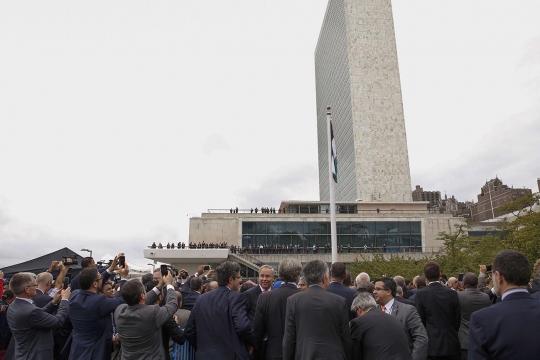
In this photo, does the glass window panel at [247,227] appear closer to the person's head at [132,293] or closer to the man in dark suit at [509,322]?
the person's head at [132,293]

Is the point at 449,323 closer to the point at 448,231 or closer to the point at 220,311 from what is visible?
the point at 220,311

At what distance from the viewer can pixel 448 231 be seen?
5719cm

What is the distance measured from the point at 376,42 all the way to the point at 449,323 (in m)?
84.8

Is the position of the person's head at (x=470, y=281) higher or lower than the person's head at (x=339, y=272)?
lower

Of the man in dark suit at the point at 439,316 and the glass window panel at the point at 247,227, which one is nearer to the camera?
the man in dark suit at the point at 439,316

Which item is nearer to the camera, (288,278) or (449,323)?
(288,278)

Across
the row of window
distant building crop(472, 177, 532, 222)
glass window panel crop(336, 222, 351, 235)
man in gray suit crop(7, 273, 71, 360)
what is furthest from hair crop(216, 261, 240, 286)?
distant building crop(472, 177, 532, 222)

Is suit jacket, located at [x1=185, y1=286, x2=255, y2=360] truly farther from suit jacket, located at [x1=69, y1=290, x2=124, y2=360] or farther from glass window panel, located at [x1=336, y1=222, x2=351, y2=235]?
glass window panel, located at [x1=336, y1=222, x2=351, y2=235]

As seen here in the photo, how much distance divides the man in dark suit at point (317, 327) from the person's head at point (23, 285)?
12.3 feet

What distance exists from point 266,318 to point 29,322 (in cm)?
323

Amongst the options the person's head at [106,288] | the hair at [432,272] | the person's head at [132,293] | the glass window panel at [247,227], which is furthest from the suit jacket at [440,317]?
the glass window panel at [247,227]

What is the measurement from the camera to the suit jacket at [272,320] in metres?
5.16

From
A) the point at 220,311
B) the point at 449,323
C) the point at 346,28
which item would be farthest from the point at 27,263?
the point at 346,28

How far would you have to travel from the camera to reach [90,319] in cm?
541
